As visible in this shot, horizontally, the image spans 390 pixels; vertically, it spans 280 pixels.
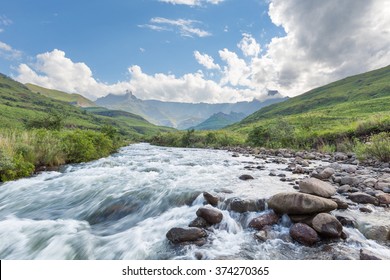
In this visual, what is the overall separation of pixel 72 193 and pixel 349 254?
1407 cm

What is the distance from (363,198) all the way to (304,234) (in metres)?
5.30

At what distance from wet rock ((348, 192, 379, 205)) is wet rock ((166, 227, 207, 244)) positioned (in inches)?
295

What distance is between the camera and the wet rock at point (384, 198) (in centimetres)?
1053

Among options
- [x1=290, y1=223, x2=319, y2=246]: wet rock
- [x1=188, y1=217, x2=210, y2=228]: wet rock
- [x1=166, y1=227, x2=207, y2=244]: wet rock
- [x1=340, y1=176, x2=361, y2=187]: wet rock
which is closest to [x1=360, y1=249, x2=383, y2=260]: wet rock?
[x1=290, y1=223, x2=319, y2=246]: wet rock

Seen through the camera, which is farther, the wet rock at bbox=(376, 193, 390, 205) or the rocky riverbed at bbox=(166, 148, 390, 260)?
the wet rock at bbox=(376, 193, 390, 205)

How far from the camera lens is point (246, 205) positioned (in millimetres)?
10398

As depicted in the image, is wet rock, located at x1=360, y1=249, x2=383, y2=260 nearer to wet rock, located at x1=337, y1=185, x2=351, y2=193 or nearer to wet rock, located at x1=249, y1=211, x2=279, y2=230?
wet rock, located at x1=249, y1=211, x2=279, y2=230

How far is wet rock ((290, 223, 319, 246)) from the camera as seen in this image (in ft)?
24.9

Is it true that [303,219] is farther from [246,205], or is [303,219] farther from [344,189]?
[344,189]

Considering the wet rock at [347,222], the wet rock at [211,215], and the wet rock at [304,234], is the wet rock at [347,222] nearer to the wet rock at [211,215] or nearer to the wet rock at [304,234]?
the wet rock at [304,234]

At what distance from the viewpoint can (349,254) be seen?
6828 millimetres
